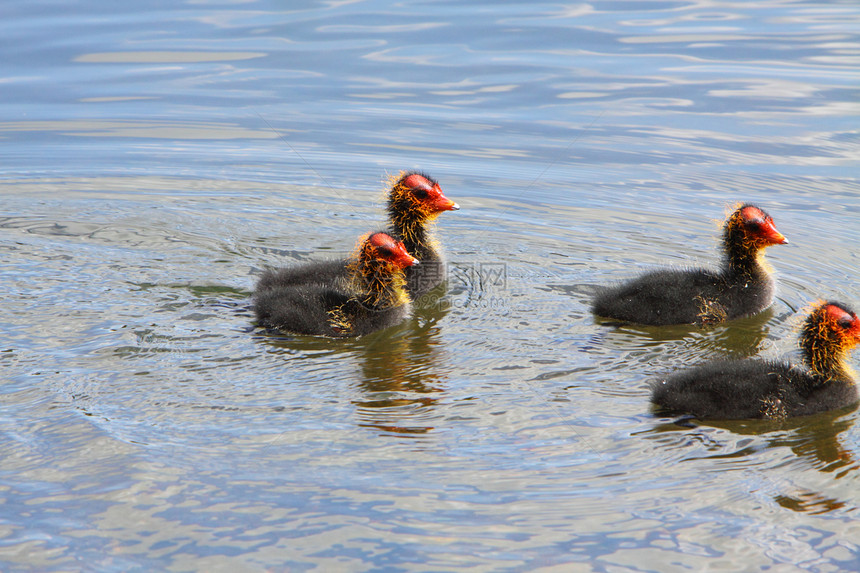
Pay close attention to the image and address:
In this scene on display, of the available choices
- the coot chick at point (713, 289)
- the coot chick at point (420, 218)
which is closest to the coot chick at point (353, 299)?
the coot chick at point (420, 218)

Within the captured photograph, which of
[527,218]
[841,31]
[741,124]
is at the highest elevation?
[841,31]

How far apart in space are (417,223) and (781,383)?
3.40 m

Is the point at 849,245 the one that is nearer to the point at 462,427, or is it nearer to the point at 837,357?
the point at 837,357

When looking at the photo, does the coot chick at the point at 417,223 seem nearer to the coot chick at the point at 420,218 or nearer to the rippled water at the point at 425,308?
the coot chick at the point at 420,218

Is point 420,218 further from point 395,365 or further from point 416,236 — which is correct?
point 395,365

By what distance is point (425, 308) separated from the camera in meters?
7.52

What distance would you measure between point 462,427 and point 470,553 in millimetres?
1117

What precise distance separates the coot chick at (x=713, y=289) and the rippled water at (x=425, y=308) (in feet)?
0.48

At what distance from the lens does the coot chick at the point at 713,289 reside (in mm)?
6965

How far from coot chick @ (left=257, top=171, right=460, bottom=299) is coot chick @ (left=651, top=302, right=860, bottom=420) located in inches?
104

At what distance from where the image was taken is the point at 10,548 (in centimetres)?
434

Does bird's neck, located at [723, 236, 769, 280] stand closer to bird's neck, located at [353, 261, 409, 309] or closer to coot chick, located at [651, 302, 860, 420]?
coot chick, located at [651, 302, 860, 420]

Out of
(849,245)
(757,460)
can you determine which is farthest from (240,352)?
(849,245)

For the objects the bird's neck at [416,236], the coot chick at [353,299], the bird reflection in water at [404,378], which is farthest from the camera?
the bird's neck at [416,236]
